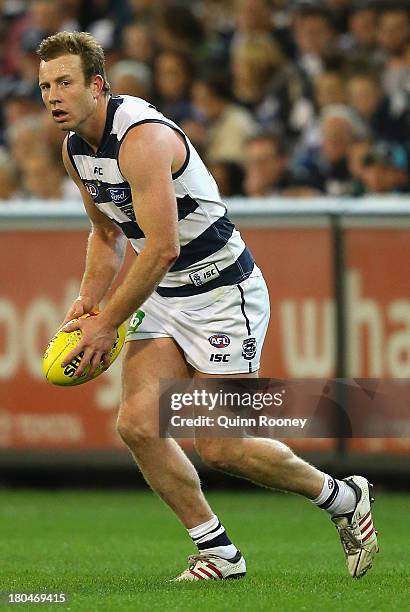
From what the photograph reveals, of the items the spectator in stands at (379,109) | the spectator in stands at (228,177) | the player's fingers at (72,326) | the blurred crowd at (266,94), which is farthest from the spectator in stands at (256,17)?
the player's fingers at (72,326)

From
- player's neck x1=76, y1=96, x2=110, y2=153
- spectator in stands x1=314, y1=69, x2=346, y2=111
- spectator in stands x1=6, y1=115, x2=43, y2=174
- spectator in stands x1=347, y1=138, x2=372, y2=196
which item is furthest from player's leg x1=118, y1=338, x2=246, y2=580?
spectator in stands x1=6, y1=115, x2=43, y2=174

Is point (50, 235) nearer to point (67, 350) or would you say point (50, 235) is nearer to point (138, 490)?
point (138, 490)

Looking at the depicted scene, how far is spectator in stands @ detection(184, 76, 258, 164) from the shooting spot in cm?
1206

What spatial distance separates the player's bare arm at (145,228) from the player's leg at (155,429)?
32 cm

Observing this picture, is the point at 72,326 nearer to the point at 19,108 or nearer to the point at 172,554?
the point at 172,554

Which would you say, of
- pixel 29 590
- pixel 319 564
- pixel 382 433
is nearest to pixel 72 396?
pixel 382 433

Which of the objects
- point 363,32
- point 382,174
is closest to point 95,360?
point 382,174

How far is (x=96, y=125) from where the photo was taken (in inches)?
236

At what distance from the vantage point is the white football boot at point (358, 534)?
20.4 ft

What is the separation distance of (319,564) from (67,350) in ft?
6.33

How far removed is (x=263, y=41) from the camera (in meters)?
12.5

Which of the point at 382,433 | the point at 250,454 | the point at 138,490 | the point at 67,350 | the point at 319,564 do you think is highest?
the point at 67,350

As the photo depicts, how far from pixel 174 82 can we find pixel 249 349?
7.05 m

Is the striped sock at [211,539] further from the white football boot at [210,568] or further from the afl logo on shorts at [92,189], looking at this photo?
the afl logo on shorts at [92,189]
